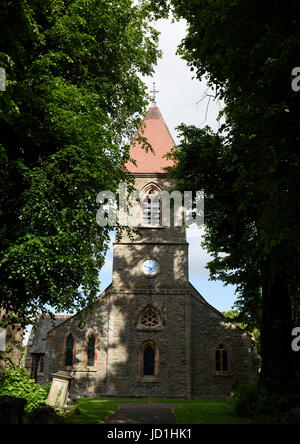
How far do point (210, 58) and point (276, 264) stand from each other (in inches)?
215

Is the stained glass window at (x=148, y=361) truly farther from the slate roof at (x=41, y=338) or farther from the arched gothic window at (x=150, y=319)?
the slate roof at (x=41, y=338)

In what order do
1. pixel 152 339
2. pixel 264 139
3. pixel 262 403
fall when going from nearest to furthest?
pixel 264 139 < pixel 262 403 < pixel 152 339

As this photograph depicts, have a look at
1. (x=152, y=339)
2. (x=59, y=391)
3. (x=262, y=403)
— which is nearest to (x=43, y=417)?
(x=59, y=391)

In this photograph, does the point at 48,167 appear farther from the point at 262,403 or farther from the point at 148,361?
the point at 148,361

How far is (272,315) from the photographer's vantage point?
1189 cm

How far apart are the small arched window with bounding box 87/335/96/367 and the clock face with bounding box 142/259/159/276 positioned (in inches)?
195

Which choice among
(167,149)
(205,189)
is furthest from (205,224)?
(167,149)

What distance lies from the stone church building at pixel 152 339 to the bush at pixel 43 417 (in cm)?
1115

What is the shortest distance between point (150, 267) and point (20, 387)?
569 inches

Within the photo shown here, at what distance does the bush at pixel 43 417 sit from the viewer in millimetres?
9187

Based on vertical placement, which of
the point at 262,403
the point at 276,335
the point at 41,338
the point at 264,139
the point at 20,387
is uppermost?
the point at 264,139

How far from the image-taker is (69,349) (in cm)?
2306

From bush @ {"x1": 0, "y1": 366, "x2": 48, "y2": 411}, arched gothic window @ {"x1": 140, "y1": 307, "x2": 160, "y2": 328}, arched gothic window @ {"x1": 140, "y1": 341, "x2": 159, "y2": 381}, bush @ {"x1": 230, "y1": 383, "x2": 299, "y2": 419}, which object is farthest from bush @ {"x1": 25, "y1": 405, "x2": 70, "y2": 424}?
arched gothic window @ {"x1": 140, "y1": 307, "x2": 160, "y2": 328}

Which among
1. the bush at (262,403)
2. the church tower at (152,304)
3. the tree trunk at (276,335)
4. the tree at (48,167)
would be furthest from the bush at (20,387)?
the church tower at (152,304)
